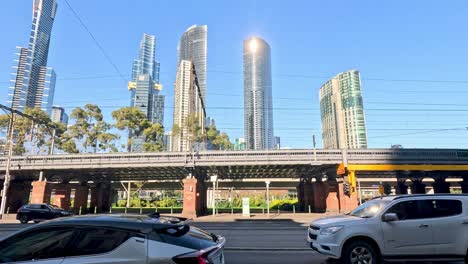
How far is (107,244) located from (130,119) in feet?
154

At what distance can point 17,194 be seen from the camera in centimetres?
4456

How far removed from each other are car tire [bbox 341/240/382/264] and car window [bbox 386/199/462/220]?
3.33 ft

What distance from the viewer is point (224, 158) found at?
33.8m

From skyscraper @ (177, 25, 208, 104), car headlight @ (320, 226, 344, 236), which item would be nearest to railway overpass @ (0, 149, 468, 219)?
car headlight @ (320, 226, 344, 236)

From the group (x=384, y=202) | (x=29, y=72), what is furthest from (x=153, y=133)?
(x=29, y=72)

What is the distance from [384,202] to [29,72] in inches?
4480

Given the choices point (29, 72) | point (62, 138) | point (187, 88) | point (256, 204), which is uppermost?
point (29, 72)

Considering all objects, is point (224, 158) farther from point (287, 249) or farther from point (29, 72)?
point (29, 72)

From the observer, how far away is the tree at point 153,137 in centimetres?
4806

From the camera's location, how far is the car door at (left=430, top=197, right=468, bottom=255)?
7129 millimetres

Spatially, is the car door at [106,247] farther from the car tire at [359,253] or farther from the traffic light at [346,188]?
the traffic light at [346,188]

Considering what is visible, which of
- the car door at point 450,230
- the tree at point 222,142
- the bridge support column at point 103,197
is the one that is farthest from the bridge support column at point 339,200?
the bridge support column at point 103,197

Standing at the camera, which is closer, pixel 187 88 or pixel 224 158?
pixel 224 158

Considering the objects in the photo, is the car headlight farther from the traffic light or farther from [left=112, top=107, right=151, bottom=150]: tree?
[left=112, top=107, right=151, bottom=150]: tree
